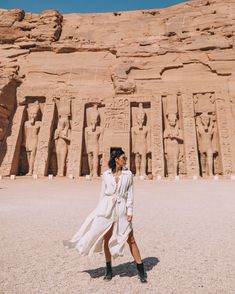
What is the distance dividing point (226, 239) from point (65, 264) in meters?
2.21

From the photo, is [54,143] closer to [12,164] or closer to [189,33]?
[12,164]

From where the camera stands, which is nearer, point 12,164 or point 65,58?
point 12,164

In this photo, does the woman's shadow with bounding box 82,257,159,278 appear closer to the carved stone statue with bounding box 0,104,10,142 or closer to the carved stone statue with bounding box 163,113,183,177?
the carved stone statue with bounding box 163,113,183,177

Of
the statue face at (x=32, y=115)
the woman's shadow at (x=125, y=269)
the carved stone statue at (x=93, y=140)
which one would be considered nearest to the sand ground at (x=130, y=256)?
the woman's shadow at (x=125, y=269)

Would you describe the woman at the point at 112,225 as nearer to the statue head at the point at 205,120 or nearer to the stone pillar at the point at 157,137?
the stone pillar at the point at 157,137

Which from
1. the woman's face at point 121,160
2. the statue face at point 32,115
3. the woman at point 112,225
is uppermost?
the statue face at point 32,115

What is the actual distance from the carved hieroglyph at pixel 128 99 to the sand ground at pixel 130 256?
29.8ft

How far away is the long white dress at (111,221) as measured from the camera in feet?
7.97

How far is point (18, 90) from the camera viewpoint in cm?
1630

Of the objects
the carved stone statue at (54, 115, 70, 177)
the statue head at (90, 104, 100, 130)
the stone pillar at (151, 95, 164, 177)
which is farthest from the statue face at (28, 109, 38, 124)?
the stone pillar at (151, 95, 164, 177)

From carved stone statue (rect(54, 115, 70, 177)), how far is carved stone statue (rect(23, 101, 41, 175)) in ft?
4.26

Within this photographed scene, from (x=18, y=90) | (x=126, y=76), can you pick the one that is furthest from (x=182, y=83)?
(x=18, y=90)

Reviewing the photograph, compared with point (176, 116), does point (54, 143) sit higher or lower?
lower

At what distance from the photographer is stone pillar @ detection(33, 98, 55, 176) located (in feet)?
46.8
